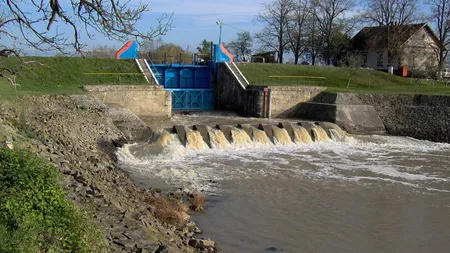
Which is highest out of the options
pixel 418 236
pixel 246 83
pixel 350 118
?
pixel 246 83

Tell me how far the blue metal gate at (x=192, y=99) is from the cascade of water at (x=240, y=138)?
990 cm

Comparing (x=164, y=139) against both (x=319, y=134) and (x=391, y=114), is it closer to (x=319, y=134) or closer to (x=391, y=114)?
(x=319, y=134)

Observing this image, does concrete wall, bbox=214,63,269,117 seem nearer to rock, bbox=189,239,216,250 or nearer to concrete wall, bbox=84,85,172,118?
concrete wall, bbox=84,85,172,118

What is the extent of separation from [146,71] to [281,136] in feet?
34.8

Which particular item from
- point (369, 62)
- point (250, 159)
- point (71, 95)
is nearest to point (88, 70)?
point (71, 95)

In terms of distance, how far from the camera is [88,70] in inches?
1003

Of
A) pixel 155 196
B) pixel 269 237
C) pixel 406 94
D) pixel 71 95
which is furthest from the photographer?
pixel 406 94

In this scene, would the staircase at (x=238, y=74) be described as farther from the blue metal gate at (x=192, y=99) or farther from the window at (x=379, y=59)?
the window at (x=379, y=59)

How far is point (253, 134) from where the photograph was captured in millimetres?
18688

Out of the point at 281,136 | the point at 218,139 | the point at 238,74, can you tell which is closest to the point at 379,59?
the point at 238,74

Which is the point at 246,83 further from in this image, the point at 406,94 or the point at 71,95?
the point at 71,95

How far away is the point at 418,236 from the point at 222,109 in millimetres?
20281

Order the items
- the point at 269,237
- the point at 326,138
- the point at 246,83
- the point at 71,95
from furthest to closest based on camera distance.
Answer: the point at 246,83, the point at 326,138, the point at 71,95, the point at 269,237

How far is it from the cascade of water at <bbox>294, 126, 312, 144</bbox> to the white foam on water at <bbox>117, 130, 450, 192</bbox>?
348 millimetres
